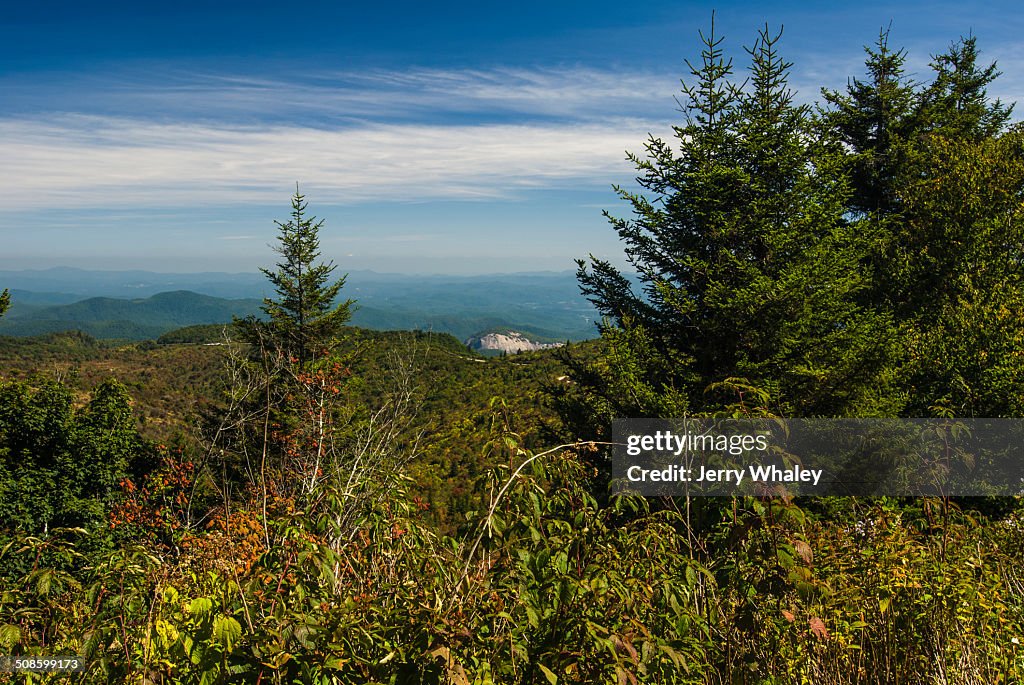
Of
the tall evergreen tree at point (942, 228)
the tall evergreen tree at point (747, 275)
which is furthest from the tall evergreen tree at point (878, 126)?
the tall evergreen tree at point (747, 275)

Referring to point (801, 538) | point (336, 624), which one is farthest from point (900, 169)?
point (336, 624)

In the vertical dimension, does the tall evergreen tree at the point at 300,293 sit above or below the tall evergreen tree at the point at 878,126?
below

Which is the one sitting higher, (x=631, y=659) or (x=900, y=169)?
(x=900, y=169)

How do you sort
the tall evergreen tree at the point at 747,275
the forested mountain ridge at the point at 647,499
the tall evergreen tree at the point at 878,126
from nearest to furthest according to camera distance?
the forested mountain ridge at the point at 647,499 < the tall evergreen tree at the point at 747,275 < the tall evergreen tree at the point at 878,126

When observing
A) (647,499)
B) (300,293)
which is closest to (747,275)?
(647,499)

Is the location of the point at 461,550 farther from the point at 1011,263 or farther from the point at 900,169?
the point at 900,169

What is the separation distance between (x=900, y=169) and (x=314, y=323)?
1735 cm

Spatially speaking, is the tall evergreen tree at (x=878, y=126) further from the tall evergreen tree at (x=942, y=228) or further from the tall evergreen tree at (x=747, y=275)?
the tall evergreen tree at (x=747, y=275)

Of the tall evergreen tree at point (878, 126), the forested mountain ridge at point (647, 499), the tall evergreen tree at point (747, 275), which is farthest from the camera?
the tall evergreen tree at point (878, 126)

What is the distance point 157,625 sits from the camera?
6.09 ft

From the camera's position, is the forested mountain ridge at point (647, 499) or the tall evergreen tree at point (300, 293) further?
the tall evergreen tree at point (300, 293)

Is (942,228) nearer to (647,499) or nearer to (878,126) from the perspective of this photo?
(878,126)

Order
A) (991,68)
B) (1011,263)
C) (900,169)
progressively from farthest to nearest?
(991,68) < (900,169) < (1011,263)

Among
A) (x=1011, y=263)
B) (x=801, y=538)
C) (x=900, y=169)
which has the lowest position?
(x=801, y=538)
